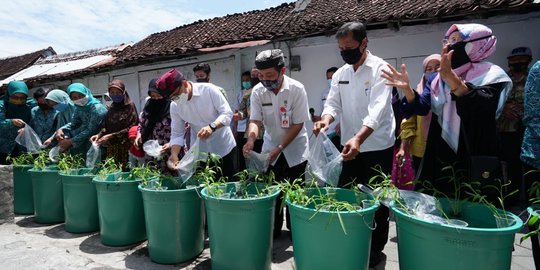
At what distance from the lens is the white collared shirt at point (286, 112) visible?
2709mm

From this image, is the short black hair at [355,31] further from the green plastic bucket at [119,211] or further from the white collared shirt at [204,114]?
the green plastic bucket at [119,211]

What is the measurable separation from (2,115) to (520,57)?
6.88m

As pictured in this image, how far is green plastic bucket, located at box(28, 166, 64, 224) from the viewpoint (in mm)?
3607

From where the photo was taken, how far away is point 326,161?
2193mm

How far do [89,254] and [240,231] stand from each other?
61.4 inches

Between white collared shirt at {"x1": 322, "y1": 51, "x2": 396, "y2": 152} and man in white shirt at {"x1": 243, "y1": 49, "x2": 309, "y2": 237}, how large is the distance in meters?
0.32

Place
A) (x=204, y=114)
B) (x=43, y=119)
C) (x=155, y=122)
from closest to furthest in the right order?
1. (x=204, y=114)
2. (x=155, y=122)
3. (x=43, y=119)

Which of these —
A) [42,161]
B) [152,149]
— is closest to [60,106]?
[42,161]

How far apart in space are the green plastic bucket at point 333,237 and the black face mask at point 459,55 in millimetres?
897

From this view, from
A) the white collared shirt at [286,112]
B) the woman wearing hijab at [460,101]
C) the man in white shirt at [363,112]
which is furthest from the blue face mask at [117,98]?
the woman wearing hijab at [460,101]

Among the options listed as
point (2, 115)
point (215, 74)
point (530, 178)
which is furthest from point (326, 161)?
point (215, 74)

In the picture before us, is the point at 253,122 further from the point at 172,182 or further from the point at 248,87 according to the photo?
the point at 248,87

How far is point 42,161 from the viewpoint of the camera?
3.75m

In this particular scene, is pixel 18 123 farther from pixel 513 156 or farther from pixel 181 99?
pixel 513 156
